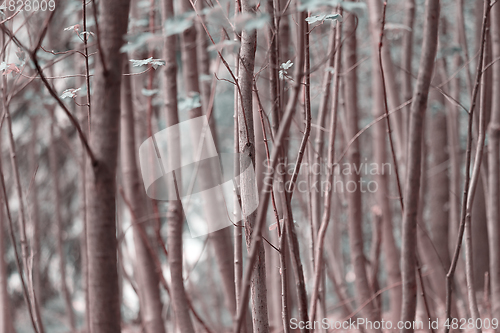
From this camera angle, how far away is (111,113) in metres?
0.55

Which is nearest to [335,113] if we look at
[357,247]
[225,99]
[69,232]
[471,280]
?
[471,280]

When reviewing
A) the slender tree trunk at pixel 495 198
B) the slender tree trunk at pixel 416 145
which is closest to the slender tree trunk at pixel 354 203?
the slender tree trunk at pixel 495 198

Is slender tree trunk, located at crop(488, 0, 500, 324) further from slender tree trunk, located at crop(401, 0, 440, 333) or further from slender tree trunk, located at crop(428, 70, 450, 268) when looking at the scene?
slender tree trunk, located at crop(428, 70, 450, 268)

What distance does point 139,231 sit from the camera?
60.8 inches

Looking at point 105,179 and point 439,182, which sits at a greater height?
point 439,182

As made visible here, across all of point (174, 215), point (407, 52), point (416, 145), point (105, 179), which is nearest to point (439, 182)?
point (407, 52)

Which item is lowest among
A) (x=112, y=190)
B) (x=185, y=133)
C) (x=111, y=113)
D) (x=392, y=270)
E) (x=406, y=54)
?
(x=392, y=270)

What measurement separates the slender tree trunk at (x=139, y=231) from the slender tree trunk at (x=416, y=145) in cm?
93

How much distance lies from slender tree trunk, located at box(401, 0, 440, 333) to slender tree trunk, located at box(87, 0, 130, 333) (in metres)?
0.75

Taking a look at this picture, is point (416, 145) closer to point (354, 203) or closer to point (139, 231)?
point (354, 203)

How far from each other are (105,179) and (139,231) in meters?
1.05

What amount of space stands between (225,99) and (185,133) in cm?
218

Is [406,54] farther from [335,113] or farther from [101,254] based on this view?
[101,254]

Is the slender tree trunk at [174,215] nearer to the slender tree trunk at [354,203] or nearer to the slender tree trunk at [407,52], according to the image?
the slender tree trunk at [354,203]
